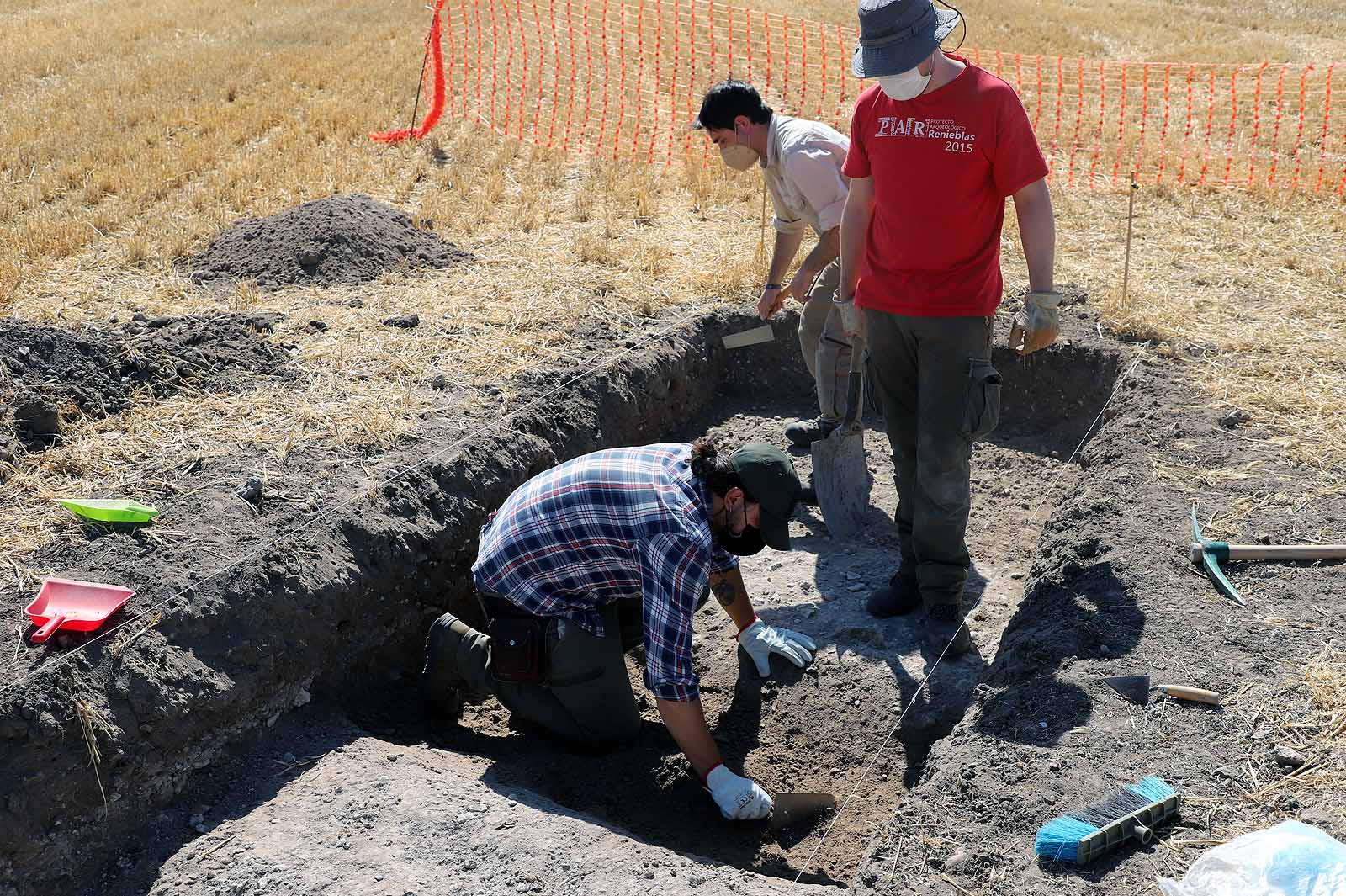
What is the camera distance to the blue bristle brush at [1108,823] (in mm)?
3074

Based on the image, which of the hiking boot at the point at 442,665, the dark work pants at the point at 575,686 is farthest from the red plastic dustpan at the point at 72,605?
the dark work pants at the point at 575,686

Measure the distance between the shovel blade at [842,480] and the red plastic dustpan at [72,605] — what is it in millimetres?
3280

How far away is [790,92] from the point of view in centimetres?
1413

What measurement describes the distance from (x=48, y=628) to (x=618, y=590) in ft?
6.51

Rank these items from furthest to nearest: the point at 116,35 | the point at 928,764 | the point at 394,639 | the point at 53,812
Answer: the point at 116,35, the point at 394,639, the point at 928,764, the point at 53,812

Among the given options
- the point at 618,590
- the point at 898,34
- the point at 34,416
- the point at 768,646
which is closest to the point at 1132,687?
the point at 768,646

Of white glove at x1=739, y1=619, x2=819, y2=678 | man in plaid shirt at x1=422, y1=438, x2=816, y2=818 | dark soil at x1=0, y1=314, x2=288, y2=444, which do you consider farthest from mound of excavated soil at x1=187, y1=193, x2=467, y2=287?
white glove at x1=739, y1=619, x2=819, y2=678

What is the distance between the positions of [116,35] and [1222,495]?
16.3 m

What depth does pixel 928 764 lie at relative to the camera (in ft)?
12.6

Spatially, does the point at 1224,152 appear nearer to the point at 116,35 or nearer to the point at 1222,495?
the point at 1222,495

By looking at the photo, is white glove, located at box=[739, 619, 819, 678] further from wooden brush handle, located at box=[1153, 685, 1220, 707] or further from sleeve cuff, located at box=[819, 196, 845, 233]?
sleeve cuff, located at box=[819, 196, 845, 233]

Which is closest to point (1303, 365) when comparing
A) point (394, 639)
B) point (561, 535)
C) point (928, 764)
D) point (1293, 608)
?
point (1293, 608)

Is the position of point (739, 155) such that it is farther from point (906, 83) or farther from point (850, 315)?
point (906, 83)

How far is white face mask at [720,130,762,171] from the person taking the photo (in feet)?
17.2
